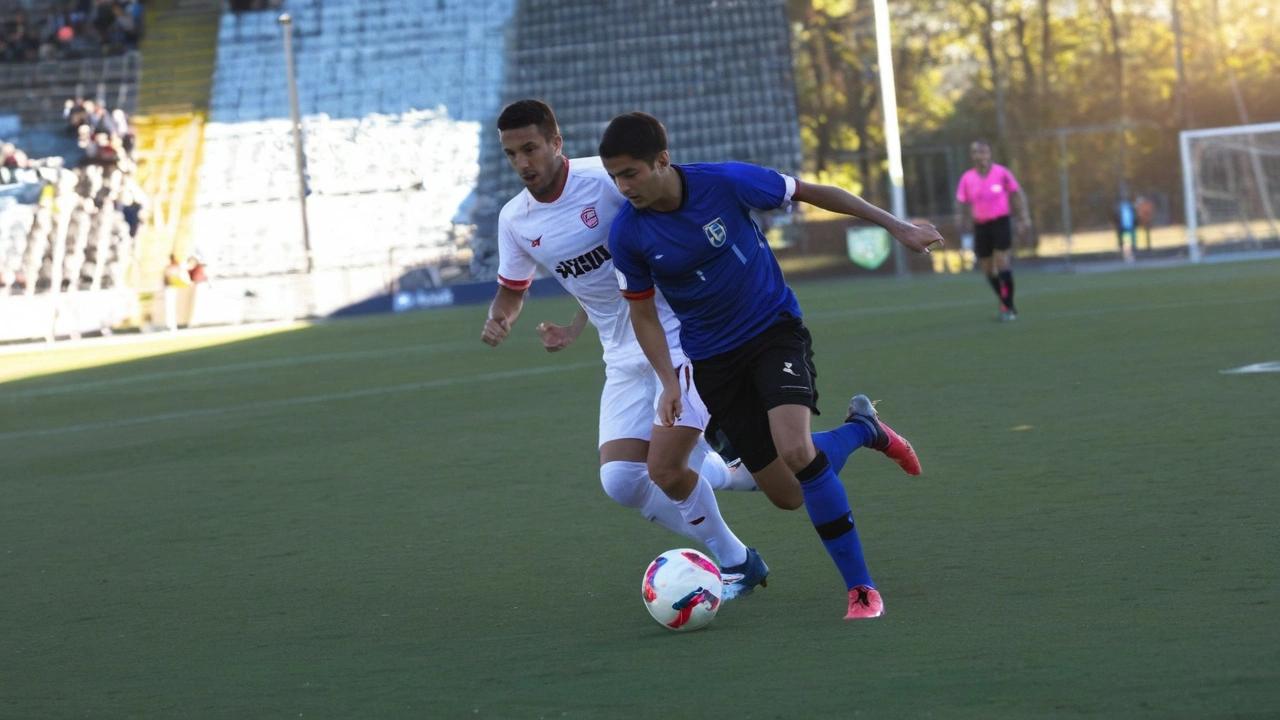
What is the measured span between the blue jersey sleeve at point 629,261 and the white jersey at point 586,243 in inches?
20.9

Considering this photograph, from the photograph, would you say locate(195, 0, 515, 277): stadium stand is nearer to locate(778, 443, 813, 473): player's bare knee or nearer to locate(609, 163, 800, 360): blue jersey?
locate(609, 163, 800, 360): blue jersey

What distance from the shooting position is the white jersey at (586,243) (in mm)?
6023

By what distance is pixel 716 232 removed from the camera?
17.5 feet

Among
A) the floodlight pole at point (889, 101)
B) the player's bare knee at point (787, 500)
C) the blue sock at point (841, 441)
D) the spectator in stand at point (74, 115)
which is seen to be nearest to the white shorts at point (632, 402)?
the player's bare knee at point (787, 500)

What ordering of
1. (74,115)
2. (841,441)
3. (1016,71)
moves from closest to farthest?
1. (841,441)
2. (1016,71)
3. (74,115)

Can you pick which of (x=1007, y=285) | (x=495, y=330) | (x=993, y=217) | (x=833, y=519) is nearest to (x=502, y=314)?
(x=495, y=330)

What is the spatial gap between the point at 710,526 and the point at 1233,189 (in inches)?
991

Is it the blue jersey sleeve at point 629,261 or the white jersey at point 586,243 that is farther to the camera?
the white jersey at point 586,243

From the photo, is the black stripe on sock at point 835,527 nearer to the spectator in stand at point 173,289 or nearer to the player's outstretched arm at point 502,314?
the player's outstretched arm at point 502,314

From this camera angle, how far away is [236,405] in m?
14.8

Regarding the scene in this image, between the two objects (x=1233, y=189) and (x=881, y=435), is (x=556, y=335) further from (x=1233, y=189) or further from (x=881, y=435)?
(x=1233, y=189)

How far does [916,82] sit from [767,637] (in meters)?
35.8

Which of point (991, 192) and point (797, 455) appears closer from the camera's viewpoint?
point (797, 455)

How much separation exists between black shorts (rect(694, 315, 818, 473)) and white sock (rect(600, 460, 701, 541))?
371 mm
